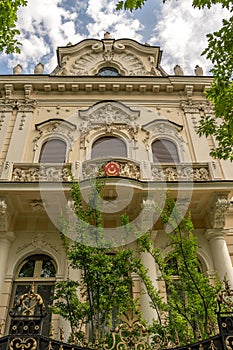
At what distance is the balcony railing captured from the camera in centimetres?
963

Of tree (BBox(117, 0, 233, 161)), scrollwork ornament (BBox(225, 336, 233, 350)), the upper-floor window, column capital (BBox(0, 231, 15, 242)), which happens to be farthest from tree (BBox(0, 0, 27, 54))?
the upper-floor window

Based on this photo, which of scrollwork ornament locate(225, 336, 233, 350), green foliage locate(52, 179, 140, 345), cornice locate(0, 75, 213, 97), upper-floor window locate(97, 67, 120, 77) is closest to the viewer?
scrollwork ornament locate(225, 336, 233, 350)

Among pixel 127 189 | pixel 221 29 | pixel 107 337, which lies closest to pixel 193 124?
pixel 127 189

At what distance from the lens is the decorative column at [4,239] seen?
8680 mm

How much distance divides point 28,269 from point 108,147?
539 centimetres

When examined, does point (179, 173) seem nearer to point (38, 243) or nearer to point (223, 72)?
point (223, 72)

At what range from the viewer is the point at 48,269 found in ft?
30.8

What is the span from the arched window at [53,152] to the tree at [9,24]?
5095 mm

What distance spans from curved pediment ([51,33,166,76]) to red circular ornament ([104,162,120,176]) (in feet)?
23.5

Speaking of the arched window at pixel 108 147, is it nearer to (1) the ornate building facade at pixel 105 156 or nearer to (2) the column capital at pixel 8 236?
(1) the ornate building facade at pixel 105 156

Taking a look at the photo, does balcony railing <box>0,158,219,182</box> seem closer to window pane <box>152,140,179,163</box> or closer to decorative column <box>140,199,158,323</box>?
decorative column <box>140,199,158,323</box>

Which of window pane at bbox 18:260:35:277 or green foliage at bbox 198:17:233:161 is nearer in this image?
green foliage at bbox 198:17:233:161

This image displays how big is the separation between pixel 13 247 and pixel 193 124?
8450mm

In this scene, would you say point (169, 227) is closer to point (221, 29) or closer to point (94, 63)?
point (221, 29)
